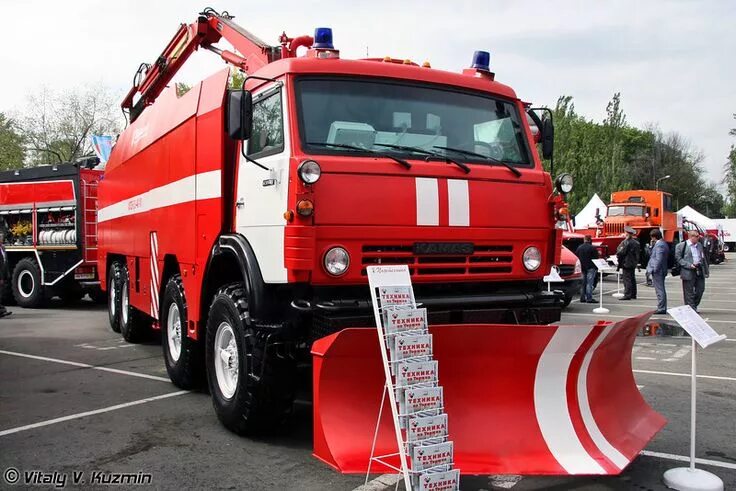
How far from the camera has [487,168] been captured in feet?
17.1

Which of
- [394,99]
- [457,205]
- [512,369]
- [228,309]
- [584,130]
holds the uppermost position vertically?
[584,130]

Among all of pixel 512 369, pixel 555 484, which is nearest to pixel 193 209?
pixel 512 369

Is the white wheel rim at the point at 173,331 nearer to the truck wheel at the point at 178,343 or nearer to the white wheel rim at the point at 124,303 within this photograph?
the truck wheel at the point at 178,343

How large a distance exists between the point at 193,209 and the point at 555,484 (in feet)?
13.0

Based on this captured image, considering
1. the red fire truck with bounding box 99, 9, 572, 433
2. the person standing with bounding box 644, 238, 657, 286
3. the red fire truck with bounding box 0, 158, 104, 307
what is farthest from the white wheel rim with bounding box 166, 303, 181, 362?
the person standing with bounding box 644, 238, 657, 286

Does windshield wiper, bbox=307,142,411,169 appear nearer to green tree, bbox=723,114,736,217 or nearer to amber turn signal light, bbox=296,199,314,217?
amber turn signal light, bbox=296,199,314,217

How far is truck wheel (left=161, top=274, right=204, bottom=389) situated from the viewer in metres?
6.57

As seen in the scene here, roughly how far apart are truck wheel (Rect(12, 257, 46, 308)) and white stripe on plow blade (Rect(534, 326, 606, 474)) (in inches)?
552

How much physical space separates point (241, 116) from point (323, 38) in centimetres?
91

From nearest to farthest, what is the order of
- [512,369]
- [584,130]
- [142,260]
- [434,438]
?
[434,438]
[512,369]
[142,260]
[584,130]

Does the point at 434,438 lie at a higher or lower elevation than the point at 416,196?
lower

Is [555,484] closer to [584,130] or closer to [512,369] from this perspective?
[512,369]

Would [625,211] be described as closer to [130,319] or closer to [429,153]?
[130,319]

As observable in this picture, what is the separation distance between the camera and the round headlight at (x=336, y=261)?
460 cm
